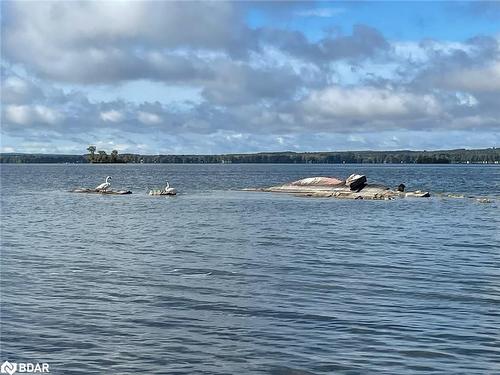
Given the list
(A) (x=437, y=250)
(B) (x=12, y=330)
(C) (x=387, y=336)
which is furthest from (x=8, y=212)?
(C) (x=387, y=336)

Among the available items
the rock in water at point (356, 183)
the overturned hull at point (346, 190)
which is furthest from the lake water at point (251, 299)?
the rock in water at point (356, 183)

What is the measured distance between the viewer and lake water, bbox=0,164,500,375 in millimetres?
14234

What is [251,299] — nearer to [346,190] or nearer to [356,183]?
[346,190]

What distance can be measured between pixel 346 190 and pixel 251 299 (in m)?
58.4

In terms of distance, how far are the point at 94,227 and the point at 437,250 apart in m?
21.2

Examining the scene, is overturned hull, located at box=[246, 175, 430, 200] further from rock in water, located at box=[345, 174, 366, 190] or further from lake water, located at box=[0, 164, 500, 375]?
lake water, located at box=[0, 164, 500, 375]

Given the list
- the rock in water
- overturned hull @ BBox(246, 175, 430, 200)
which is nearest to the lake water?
overturned hull @ BBox(246, 175, 430, 200)

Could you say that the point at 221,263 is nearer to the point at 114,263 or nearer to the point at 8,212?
the point at 114,263

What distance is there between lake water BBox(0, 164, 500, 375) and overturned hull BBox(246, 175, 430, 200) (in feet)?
108

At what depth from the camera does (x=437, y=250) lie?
1243 inches

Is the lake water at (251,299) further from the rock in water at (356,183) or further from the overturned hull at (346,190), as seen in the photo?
the rock in water at (356,183)

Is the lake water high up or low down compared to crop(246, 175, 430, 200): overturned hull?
down

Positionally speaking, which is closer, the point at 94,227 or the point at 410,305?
the point at 410,305

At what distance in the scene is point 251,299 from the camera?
19.8 meters
